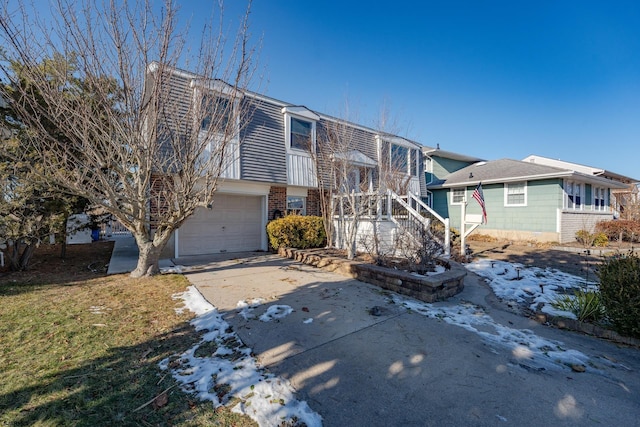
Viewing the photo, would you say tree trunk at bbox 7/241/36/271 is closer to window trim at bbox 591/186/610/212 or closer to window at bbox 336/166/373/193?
window at bbox 336/166/373/193

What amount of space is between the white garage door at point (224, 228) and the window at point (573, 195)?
1439 cm

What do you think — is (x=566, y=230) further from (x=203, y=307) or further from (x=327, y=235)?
(x=203, y=307)

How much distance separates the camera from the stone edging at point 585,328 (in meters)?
3.78

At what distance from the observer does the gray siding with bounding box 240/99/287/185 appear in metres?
9.91

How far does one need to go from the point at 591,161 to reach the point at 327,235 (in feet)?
105

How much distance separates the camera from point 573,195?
46.2 ft

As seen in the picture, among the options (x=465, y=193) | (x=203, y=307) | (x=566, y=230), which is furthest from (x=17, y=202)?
(x=566, y=230)

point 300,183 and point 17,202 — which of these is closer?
point 17,202

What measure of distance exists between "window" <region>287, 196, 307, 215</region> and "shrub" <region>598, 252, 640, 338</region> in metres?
9.23

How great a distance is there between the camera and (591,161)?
27797 millimetres

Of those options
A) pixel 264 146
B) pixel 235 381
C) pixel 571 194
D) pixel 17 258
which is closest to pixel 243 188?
pixel 264 146

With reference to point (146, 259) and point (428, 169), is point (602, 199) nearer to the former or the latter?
point (428, 169)

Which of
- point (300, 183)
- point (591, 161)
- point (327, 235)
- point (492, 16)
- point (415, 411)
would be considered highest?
point (492, 16)

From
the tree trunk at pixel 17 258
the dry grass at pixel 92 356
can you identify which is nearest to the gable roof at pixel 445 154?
the dry grass at pixel 92 356
